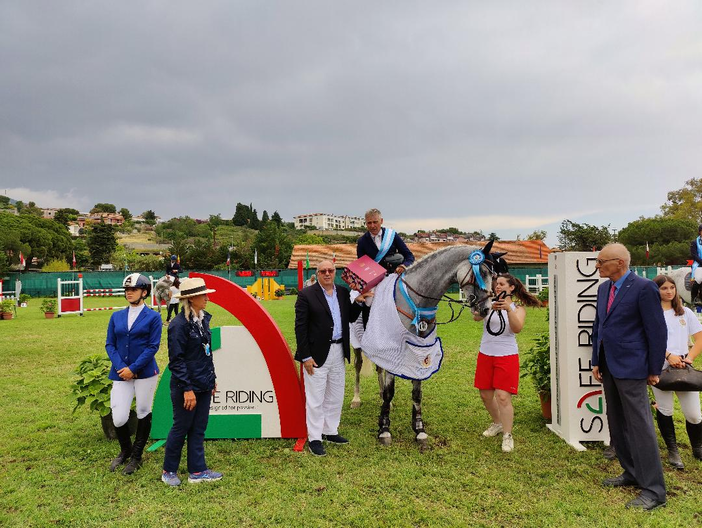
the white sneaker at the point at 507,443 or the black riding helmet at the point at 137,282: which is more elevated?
the black riding helmet at the point at 137,282

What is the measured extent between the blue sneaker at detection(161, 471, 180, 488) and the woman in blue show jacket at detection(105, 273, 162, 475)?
0.45m

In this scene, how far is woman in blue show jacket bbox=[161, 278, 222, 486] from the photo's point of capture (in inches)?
147

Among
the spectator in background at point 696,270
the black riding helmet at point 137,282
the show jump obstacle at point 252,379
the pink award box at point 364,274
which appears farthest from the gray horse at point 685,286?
the black riding helmet at point 137,282

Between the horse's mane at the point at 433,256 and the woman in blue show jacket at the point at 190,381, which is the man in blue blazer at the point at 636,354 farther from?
the woman in blue show jacket at the point at 190,381

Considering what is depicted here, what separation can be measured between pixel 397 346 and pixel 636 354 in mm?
2104

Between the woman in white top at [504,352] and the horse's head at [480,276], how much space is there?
13 cm

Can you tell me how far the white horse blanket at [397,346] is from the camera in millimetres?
4566

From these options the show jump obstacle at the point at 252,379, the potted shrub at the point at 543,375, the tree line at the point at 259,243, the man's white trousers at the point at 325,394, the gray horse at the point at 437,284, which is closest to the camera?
the gray horse at the point at 437,284

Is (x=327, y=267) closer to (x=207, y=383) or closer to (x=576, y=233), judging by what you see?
(x=207, y=383)

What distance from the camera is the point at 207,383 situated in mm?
3881

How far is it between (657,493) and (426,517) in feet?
5.99

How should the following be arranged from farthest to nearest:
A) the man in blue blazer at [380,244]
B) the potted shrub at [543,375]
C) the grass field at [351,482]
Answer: the potted shrub at [543,375] < the man in blue blazer at [380,244] < the grass field at [351,482]

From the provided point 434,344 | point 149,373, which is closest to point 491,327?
point 434,344

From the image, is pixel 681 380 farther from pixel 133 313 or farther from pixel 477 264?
pixel 133 313
